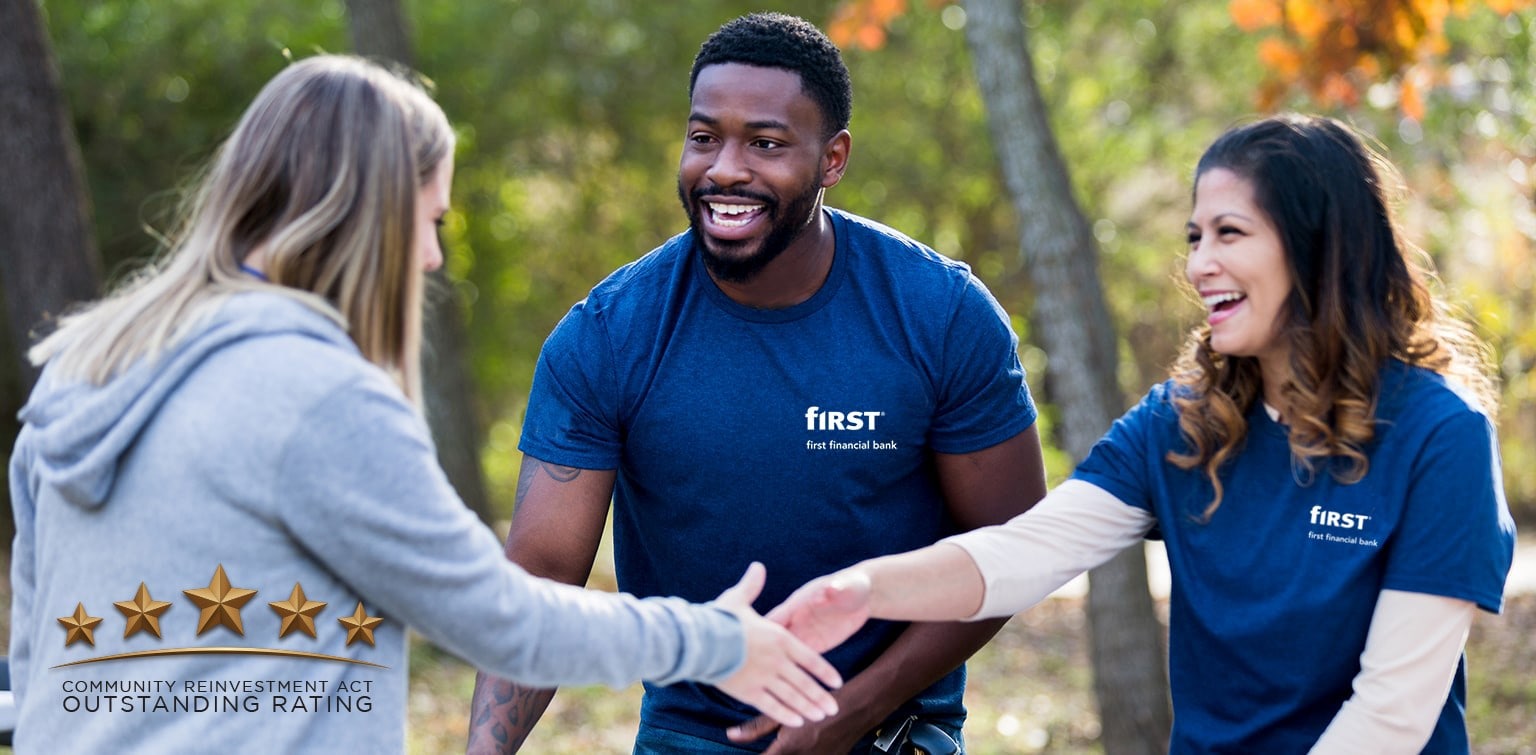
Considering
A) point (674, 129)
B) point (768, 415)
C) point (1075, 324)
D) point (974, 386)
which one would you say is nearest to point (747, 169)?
point (768, 415)

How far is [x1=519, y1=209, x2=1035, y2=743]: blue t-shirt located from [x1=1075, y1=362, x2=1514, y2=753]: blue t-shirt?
592mm

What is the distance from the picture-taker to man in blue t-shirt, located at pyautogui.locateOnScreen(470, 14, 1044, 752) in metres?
3.30

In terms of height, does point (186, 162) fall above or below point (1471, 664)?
above

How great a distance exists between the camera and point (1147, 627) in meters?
6.44

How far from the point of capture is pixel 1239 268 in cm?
286

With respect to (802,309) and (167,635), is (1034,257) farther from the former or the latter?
(167,635)

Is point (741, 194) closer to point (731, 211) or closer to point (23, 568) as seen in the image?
point (731, 211)

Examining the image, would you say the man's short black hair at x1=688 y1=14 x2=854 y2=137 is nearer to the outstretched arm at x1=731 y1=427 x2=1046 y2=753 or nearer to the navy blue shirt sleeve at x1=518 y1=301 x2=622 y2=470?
the navy blue shirt sleeve at x1=518 y1=301 x2=622 y2=470

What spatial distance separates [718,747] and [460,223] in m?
11.7

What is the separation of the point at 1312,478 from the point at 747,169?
1.38 m

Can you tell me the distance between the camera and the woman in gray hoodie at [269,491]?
2.14m

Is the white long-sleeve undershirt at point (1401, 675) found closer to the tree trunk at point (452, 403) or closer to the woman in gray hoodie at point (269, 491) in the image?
the woman in gray hoodie at point (269, 491)

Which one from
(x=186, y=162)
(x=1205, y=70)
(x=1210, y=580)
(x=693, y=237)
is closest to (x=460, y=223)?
(x=186, y=162)

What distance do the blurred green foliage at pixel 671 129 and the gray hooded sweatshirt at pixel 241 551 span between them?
9.52 metres
